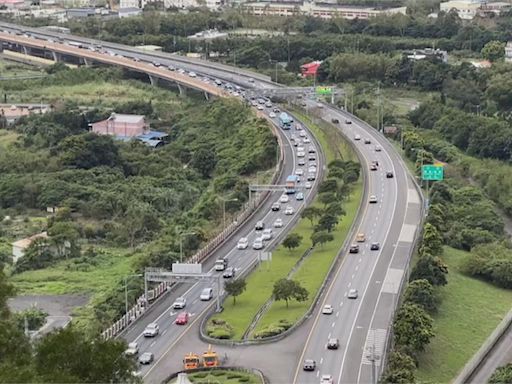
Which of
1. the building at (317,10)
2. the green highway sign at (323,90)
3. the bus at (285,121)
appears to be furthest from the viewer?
the building at (317,10)

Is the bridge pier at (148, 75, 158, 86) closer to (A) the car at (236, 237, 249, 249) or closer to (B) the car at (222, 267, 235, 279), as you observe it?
(A) the car at (236, 237, 249, 249)

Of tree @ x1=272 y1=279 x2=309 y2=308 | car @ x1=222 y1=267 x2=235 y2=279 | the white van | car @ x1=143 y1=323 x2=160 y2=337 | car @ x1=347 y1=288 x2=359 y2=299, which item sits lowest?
car @ x1=222 y1=267 x2=235 y2=279

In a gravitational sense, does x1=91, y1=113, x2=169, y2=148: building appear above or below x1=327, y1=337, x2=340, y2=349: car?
below

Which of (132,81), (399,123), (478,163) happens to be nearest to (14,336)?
(478,163)

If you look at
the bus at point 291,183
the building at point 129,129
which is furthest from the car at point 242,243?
the building at point 129,129

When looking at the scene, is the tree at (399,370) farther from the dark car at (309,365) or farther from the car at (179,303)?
the car at (179,303)

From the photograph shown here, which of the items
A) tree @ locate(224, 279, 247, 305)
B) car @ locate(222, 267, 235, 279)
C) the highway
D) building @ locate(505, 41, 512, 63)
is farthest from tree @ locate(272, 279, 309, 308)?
building @ locate(505, 41, 512, 63)

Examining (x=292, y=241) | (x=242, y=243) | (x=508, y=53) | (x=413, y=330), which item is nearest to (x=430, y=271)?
(x=413, y=330)
